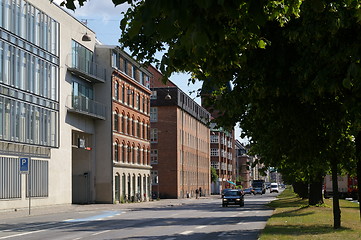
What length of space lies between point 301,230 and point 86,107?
35.7 m

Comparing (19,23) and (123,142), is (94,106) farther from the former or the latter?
(19,23)

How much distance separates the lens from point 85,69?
54531 mm

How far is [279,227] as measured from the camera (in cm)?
2255

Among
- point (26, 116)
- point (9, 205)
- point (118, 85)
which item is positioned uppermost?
point (118, 85)

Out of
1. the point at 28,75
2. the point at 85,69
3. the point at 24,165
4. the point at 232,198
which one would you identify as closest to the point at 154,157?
the point at 85,69

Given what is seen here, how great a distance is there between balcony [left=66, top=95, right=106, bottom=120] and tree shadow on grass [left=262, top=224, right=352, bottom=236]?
3073cm

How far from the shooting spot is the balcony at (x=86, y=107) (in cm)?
5087

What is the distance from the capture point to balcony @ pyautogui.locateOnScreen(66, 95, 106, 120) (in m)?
50.9

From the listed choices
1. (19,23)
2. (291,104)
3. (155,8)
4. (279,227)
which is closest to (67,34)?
(19,23)

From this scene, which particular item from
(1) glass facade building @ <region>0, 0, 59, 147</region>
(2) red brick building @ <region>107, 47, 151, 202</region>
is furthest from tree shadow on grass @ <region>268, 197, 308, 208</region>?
(1) glass facade building @ <region>0, 0, 59, 147</region>

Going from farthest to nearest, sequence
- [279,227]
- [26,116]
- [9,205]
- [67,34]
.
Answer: [67,34] → [26,116] → [9,205] → [279,227]

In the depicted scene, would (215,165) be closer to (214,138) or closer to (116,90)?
(214,138)

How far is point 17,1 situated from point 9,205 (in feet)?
42.9

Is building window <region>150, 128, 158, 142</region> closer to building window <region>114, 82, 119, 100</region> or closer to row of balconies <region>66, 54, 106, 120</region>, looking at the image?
building window <region>114, 82, 119, 100</region>
